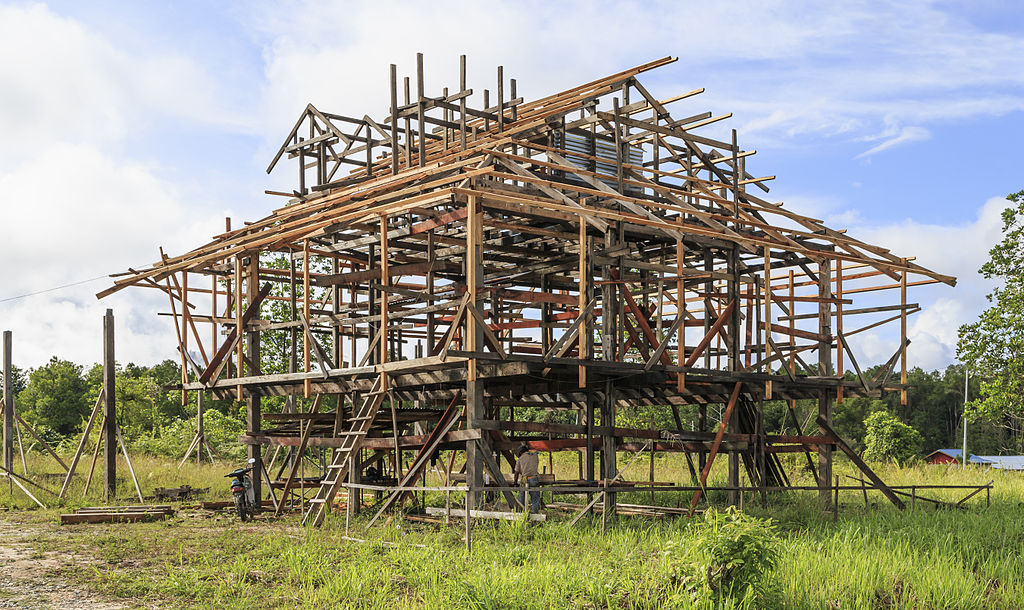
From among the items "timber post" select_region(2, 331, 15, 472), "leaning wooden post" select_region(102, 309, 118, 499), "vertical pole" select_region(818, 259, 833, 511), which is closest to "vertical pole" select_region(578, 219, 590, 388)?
"vertical pole" select_region(818, 259, 833, 511)

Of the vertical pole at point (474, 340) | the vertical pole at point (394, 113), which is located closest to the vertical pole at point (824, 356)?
the vertical pole at point (474, 340)

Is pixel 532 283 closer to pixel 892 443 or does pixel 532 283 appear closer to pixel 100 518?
pixel 100 518

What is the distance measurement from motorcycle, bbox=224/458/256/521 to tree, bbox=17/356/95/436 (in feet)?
133

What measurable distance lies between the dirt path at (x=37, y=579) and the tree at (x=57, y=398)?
4431 centimetres

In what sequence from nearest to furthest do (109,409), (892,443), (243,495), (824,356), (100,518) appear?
(100,518) → (243,495) → (824,356) → (109,409) → (892,443)

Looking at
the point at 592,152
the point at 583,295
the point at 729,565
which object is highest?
the point at 592,152

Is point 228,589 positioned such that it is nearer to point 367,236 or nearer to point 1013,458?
point 367,236

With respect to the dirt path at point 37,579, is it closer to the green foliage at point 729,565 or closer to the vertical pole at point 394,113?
the green foliage at point 729,565

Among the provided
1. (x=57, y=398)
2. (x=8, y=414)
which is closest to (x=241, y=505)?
(x=8, y=414)

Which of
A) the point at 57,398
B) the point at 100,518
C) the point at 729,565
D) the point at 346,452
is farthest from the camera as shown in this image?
the point at 57,398

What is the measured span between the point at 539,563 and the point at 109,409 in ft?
54.9

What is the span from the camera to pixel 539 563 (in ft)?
44.3

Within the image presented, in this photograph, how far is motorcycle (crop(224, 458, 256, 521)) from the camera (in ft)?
70.8

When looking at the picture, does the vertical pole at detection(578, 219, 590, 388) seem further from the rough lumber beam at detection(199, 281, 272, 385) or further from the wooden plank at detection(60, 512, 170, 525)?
the wooden plank at detection(60, 512, 170, 525)
